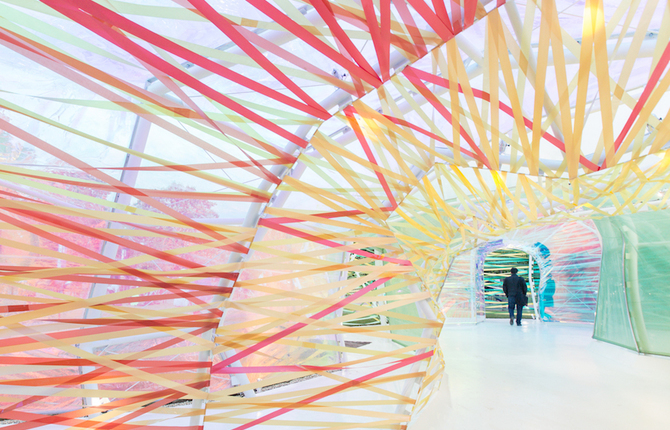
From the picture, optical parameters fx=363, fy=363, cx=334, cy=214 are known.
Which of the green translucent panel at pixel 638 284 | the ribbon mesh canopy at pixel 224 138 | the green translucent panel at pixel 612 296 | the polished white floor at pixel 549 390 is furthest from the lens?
the green translucent panel at pixel 612 296

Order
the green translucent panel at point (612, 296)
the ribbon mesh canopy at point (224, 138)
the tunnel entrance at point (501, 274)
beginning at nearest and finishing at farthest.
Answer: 1. the ribbon mesh canopy at point (224, 138)
2. the green translucent panel at point (612, 296)
3. the tunnel entrance at point (501, 274)

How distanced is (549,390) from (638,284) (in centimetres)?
585

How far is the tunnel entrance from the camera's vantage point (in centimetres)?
2220

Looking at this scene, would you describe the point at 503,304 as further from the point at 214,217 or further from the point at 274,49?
the point at 274,49

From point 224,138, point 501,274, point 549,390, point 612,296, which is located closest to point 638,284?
point 612,296

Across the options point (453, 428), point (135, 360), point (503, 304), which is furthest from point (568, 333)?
Result: point (135, 360)

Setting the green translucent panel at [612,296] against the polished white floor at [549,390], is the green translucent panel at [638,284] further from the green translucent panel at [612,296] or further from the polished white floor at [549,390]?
the polished white floor at [549,390]

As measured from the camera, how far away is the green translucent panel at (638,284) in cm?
902

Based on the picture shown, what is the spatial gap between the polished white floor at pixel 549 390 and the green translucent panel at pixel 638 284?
530mm

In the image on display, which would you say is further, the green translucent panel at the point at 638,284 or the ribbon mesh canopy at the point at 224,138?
the green translucent panel at the point at 638,284

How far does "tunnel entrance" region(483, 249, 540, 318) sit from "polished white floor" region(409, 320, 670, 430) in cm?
1203

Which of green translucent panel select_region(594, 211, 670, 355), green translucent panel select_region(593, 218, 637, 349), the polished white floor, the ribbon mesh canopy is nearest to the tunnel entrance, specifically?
green translucent panel select_region(593, 218, 637, 349)

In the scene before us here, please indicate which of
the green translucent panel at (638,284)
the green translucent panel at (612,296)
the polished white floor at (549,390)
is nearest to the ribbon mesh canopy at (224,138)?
the polished white floor at (549,390)

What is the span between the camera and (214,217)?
21.8ft
